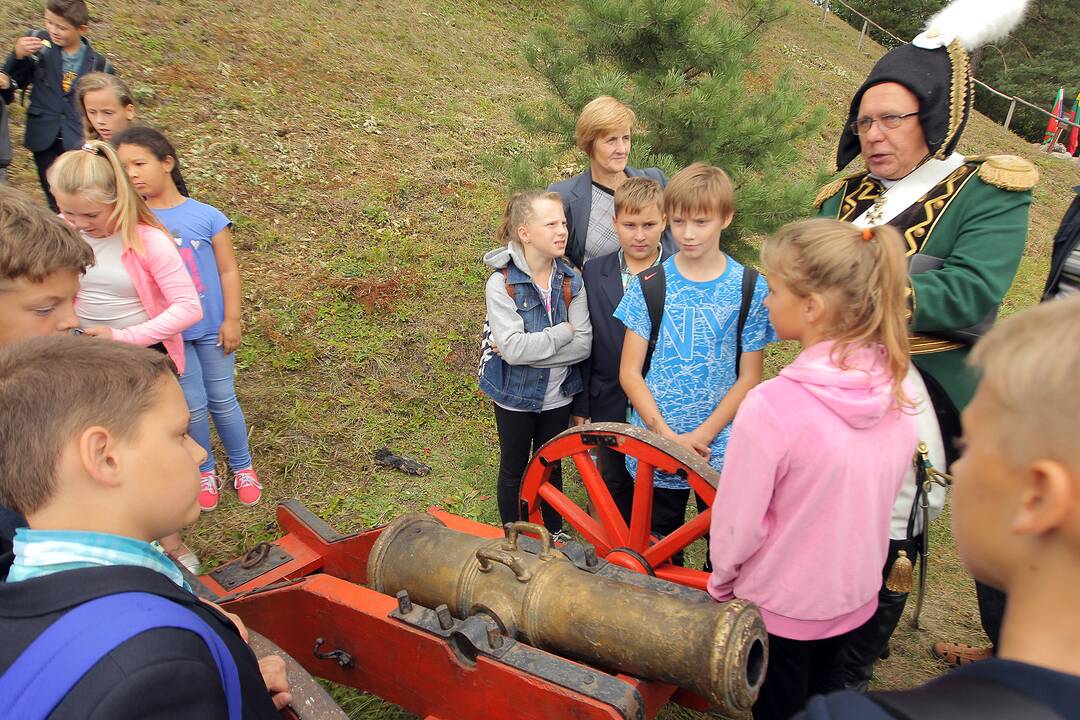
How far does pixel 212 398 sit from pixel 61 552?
2.23 metres

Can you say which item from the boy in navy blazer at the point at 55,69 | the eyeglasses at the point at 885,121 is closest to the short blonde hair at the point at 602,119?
the eyeglasses at the point at 885,121

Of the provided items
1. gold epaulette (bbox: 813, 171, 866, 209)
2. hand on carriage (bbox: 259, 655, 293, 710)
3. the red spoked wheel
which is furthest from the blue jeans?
gold epaulette (bbox: 813, 171, 866, 209)

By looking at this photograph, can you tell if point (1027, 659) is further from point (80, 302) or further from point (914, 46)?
point (80, 302)

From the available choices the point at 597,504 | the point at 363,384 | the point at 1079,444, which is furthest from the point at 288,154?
the point at 1079,444

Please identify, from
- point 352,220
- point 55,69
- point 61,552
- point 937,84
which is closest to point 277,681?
point 61,552

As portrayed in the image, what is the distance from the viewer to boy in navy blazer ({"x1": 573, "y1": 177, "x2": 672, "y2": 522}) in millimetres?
2588

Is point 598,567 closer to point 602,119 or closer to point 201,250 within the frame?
point 602,119

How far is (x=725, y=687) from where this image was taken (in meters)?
1.51

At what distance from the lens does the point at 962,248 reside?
6.44ft

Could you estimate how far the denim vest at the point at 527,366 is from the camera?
2.70 metres

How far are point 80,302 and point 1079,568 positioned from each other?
307 centimetres

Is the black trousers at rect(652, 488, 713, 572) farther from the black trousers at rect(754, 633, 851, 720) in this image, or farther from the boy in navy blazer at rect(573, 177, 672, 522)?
the black trousers at rect(754, 633, 851, 720)

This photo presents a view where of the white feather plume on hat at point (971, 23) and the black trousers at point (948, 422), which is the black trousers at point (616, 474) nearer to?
the black trousers at point (948, 422)

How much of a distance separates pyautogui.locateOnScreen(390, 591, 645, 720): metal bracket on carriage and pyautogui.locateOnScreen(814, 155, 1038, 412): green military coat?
125 centimetres
